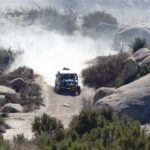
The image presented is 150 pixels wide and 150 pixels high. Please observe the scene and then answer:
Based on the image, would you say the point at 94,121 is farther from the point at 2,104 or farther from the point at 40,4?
the point at 40,4

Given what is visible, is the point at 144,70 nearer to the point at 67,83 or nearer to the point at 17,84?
the point at 67,83

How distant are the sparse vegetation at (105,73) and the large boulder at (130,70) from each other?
9.86ft

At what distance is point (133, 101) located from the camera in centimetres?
3991

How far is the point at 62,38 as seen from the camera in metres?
93.6

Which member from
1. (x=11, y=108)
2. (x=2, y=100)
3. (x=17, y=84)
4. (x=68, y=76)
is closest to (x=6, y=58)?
(x=17, y=84)

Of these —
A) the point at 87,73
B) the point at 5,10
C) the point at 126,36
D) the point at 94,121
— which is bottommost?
the point at 94,121

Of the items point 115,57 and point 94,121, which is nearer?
point 94,121

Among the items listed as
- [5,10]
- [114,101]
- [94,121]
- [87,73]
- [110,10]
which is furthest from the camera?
[110,10]

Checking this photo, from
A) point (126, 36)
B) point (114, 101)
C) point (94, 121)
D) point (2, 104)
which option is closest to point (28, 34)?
point (126, 36)

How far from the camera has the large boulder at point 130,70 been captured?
49.8 m

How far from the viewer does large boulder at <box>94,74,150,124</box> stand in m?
38.8

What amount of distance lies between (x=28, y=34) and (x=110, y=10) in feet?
182

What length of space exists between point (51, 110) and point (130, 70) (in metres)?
7.83

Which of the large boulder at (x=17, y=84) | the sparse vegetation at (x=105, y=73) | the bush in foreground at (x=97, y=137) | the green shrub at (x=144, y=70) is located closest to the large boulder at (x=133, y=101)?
the green shrub at (x=144, y=70)
